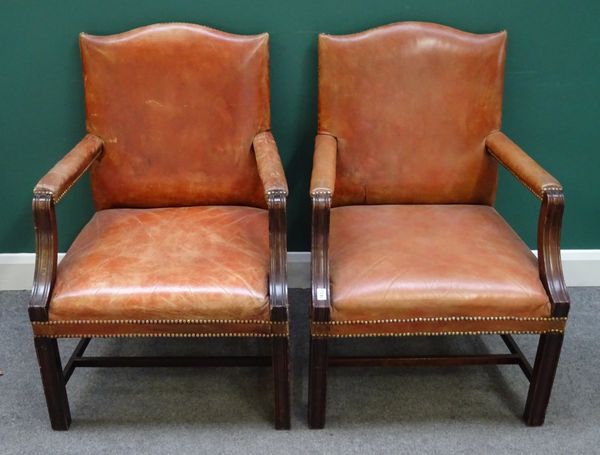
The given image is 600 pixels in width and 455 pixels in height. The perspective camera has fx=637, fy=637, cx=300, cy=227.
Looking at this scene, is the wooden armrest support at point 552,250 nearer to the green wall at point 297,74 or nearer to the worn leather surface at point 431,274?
the worn leather surface at point 431,274

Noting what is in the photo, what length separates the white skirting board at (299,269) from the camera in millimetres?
2301

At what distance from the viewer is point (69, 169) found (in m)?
1.65

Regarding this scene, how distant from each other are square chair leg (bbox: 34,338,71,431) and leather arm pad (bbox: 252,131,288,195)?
67 centimetres

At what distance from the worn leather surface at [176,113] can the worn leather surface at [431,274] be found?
416 millimetres

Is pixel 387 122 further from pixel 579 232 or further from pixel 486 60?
pixel 579 232

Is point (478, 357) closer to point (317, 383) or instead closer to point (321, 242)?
point (317, 383)

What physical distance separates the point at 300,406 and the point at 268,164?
0.70 m

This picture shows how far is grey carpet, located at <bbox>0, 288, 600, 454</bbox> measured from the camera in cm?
171

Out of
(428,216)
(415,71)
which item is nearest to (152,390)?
(428,216)

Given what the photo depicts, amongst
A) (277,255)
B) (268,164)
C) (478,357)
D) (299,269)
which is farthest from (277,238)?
(299,269)

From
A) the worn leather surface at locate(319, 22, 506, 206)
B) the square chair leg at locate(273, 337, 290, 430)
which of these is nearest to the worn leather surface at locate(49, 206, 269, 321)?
the square chair leg at locate(273, 337, 290, 430)

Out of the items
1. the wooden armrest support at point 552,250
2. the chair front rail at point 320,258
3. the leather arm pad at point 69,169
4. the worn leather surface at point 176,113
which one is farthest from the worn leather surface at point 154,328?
the wooden armrest support at point 552,250

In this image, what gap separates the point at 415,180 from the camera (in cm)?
191

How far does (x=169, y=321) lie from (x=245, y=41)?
0.82 metres
